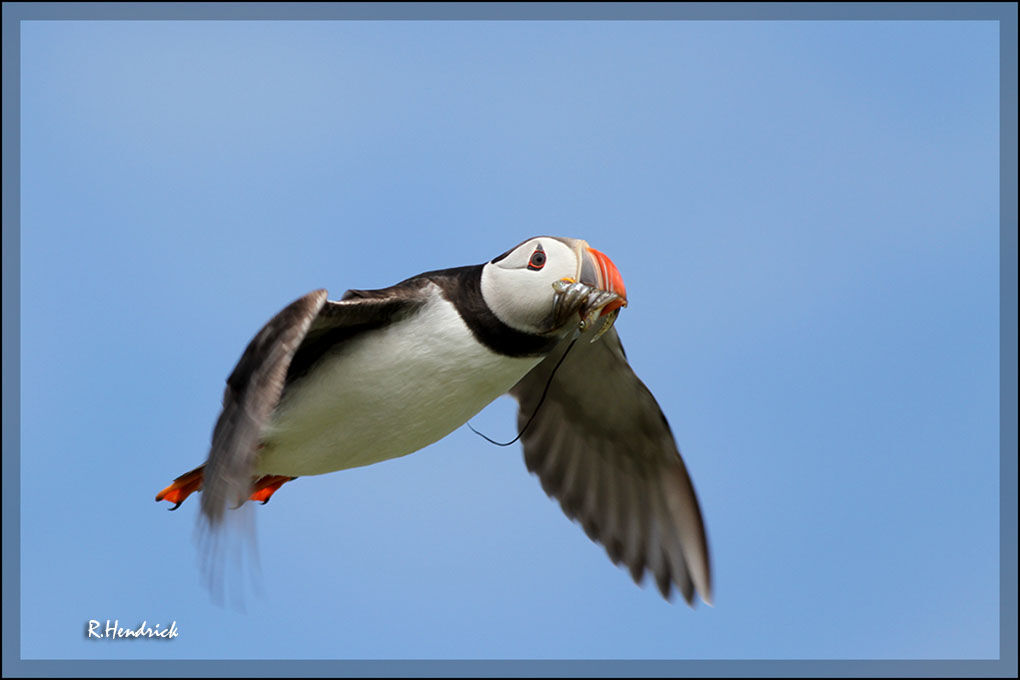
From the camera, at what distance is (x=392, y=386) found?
8.20 metres

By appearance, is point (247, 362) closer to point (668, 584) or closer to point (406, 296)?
point (406, 296)

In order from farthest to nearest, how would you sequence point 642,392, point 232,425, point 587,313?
point 642,392 < point 587,313 < point 232,425

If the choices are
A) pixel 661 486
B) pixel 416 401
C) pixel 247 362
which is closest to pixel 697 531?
pixel 661 486

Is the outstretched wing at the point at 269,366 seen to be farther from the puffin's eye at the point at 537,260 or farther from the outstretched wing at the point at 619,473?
the outstretched wing at the point at 619,473

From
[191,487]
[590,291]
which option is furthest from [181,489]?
[590,291]

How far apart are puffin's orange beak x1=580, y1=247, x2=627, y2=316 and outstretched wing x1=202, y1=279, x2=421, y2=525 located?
1088 mm

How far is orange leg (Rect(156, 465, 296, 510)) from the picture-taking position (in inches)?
368

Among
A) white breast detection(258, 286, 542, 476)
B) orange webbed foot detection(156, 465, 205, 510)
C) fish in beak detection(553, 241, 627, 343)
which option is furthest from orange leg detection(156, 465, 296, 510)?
fish in beak detection(553, 241, 627, 343)

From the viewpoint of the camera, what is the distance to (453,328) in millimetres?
8195

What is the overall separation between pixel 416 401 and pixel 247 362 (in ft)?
4.30

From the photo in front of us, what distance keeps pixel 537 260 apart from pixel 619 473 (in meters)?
2.82

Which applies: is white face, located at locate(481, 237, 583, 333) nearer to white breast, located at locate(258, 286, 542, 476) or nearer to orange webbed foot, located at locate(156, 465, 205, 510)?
white breast, located at locate(258, 286, 542, 476)

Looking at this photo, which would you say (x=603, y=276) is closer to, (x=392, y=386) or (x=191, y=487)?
(x=392, y=386)

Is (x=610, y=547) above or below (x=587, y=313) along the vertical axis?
below
